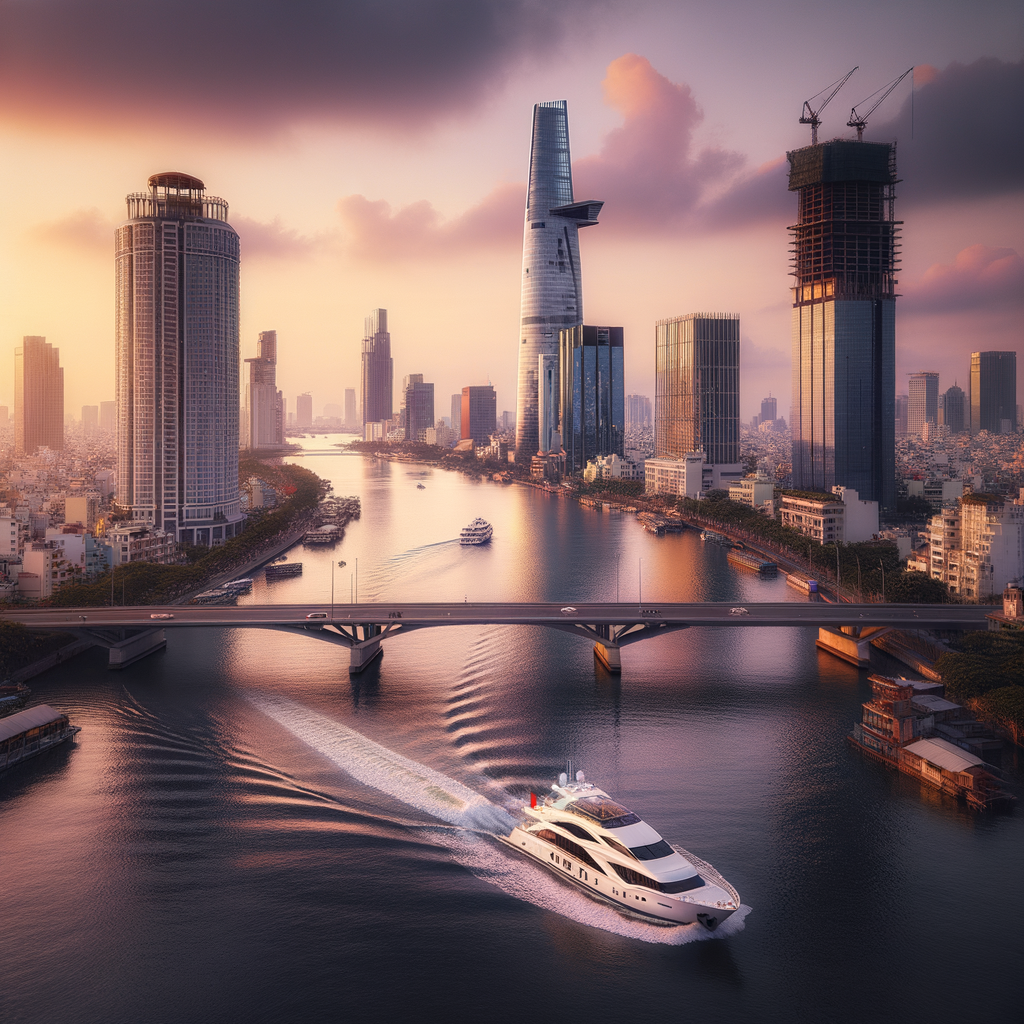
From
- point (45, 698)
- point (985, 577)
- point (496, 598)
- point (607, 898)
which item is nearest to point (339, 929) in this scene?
point (607, 898)

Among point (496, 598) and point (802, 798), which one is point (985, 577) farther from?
point (802, 798)

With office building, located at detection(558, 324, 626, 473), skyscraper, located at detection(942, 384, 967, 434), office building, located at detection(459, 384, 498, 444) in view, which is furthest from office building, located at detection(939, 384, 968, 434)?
office building, located at detection(459, 384, 498, 444)

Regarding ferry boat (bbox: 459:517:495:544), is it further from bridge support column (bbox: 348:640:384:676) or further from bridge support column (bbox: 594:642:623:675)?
bridge support column (bbox: 594:642:623:675)

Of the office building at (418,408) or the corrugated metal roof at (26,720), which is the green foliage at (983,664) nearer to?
the corrugated metal roof at (26,720)

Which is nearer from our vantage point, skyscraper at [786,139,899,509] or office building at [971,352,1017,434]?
skyscraper at [786,139,899,509]

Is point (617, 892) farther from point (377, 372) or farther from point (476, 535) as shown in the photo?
point (377, 372)

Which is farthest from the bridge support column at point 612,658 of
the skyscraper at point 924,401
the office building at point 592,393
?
the skyscraper at point 924,401
